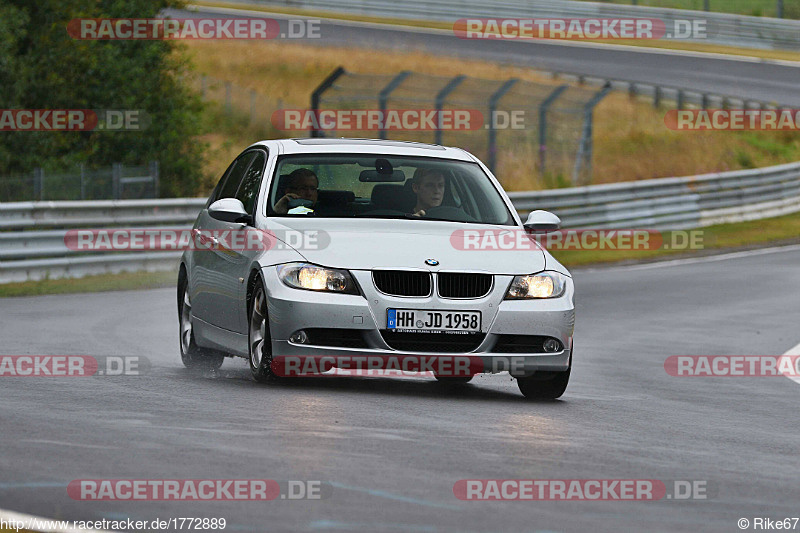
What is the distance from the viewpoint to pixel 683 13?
47.9 metres

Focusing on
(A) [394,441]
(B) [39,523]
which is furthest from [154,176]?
Answer: (B) [39,523]

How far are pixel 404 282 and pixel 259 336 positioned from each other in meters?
1.01

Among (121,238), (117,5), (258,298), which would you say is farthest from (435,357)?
(117,5)

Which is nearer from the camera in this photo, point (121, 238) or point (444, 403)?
point (444, 403)

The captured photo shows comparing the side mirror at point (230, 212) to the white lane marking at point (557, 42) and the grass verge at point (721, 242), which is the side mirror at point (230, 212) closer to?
the grass verge at point (721, 242)

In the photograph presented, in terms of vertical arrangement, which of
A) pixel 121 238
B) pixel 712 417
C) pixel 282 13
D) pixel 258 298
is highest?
pixel 258 298

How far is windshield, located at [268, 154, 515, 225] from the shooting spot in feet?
33.6

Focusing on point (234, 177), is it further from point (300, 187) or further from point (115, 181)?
point (115, 181)

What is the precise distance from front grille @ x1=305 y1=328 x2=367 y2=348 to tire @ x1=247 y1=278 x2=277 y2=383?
0.29 meters

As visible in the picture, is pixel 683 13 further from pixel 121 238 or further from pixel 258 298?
pixel 258 298

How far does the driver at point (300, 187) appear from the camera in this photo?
10.3 meters

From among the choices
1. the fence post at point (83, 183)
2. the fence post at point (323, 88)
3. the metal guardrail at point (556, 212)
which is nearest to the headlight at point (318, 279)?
the metal guardrail at point (556, 212)

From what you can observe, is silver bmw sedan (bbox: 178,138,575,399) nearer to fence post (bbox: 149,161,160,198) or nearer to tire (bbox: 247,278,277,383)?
tire (bbox: 247,278,277,383)

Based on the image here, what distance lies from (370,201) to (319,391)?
1.58 metres
